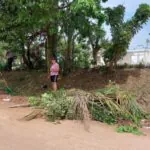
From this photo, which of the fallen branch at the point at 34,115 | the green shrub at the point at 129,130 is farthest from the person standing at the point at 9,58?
the green shrub at the point at 129,130

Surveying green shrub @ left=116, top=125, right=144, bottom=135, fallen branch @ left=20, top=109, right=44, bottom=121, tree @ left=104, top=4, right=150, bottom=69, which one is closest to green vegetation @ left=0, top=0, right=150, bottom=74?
tree @ left=104, top=4, right=150, bottom=69

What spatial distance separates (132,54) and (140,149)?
12842 mm

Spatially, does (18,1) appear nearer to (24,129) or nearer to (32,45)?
(24,129)

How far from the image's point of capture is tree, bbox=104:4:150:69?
17672mm

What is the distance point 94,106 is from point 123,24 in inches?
215

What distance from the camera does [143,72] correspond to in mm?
18766

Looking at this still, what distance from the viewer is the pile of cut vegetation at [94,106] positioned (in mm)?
13312

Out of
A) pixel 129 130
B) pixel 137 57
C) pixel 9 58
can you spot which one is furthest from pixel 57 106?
pixel 9 58

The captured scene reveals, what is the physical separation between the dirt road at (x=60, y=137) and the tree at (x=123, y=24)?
586cm

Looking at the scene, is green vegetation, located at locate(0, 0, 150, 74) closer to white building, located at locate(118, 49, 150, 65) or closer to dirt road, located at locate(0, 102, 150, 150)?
white building, located at locate(118, 49, 150, 65)

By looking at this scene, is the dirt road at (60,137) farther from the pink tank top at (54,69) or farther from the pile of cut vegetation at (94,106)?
the pink tank top at (54,69)

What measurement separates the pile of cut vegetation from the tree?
160 inches

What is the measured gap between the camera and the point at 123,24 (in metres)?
18.0

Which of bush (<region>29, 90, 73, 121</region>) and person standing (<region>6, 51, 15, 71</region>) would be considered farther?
person standing (<region>6, 51, 15, 71</region>)
